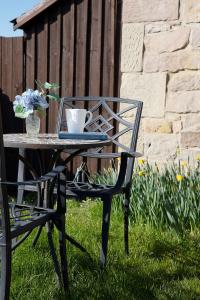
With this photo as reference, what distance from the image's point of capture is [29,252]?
306 centimetres

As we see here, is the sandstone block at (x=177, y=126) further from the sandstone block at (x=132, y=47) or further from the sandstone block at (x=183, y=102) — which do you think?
the sandstone block at (x=132, y=47)

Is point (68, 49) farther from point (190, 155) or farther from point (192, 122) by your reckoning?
point (190, 155)

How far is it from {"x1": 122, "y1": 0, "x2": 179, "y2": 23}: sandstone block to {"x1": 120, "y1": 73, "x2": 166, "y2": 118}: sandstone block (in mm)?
500

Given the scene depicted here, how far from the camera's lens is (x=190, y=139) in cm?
421

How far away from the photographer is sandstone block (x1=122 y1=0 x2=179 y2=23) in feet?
13.8

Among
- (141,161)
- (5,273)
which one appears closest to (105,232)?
(5,273)

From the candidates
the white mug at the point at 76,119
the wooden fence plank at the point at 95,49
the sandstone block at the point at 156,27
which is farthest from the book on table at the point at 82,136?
the wooden fence plank at the point at 95,49

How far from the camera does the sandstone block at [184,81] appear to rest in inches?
164

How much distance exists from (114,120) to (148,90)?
63 centimetres

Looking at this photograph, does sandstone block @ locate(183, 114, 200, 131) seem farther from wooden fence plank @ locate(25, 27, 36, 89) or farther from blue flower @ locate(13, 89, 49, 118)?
wooden fence plank @ locate(25, 27, 36, 89)

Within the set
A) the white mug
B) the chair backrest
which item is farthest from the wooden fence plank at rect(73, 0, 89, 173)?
the white mug

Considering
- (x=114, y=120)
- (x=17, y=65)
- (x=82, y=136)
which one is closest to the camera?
(x=82, y=136)

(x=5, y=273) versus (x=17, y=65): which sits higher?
(x=17, y=65)

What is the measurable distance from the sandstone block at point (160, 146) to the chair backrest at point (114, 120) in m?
0.18
